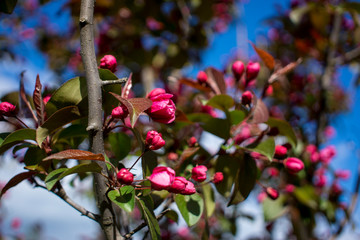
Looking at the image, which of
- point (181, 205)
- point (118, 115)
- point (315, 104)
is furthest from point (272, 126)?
point (315, 104)

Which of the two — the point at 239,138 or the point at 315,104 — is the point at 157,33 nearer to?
the point at 315,104

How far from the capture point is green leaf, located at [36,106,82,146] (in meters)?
0.57

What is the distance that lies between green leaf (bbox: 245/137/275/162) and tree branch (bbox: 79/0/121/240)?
354 millimetres

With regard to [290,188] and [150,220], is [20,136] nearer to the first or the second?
[150,220]

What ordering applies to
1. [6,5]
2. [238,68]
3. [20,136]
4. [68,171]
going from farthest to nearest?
[238,68], [6,5], [20,136], [68,171]

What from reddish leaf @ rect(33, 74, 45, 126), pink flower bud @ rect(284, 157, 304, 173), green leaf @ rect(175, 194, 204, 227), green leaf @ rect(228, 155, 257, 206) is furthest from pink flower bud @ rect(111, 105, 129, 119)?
pink flower bud @ rect(284, 157, 304, 173)

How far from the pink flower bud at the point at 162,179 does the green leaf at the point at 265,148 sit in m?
0.27

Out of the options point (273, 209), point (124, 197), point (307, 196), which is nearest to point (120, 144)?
point (124, 197)

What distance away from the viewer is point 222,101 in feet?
2.64

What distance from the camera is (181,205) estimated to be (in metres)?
0.72

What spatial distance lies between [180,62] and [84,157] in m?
1.53

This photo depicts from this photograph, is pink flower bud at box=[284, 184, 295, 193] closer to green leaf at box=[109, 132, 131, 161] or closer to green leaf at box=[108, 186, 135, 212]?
green leaf at box=[109, 132, 131, 161]

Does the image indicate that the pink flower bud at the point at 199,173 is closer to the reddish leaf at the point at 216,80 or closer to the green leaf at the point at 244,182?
the green leaf at the point at 244,182

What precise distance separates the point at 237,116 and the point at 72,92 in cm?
39
